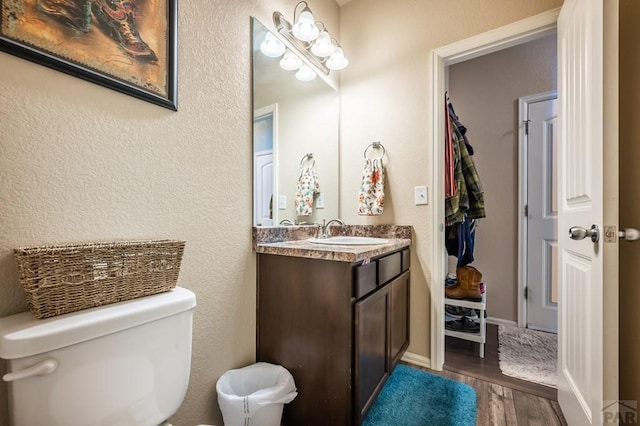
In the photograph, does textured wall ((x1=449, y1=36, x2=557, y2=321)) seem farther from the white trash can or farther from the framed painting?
the framed painting

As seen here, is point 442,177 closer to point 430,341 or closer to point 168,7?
point 430,341

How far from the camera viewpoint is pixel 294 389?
1.14 m

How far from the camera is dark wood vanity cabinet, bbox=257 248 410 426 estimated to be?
1107mm

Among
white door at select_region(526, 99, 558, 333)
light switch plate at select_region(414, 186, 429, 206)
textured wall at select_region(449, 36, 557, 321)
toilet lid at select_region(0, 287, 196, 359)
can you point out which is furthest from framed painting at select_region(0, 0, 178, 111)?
white door at select_region(526, 99, 558, 333)

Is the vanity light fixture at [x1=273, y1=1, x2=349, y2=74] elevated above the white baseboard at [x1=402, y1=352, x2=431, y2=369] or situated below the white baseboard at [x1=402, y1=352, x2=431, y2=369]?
above

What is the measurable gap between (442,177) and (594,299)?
952 mm

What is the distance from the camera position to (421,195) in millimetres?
1784

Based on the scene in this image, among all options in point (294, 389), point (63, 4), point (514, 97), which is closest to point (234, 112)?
point (63, 4)

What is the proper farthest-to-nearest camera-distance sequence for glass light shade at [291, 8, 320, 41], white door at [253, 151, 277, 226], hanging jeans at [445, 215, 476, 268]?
hanging jeans at [445, 215, 476, 268] < glass light shade at [291, 8, 320, 41] < white door at [253, 151, 277, 226]

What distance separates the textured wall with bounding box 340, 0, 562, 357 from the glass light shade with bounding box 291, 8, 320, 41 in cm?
56

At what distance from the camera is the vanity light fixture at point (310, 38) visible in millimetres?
1585

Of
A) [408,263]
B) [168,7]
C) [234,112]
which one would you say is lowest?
[408,263]

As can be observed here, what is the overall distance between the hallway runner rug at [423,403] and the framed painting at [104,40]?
1.66 metres

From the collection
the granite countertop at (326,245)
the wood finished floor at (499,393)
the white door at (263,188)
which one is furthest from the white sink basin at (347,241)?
the wood finished floor at (499,393)
